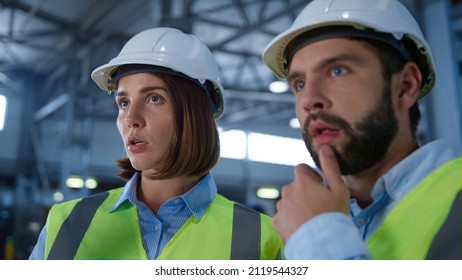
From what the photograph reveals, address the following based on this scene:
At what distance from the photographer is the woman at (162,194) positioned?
142cm

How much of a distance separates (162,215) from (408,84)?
0.87 meters

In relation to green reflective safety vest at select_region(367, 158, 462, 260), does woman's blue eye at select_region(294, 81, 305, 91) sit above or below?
above

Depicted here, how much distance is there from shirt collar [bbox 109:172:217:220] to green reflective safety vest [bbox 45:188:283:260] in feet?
0.07

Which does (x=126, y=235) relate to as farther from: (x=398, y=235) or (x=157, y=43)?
(x=398, y=235)

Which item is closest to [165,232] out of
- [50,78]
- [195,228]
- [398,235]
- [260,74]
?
[195,228]

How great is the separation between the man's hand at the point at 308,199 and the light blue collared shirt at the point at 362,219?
2 centimetres

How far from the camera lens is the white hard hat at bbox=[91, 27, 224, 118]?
4.99 ft

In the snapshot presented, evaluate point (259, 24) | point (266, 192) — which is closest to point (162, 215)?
point (259, 24)

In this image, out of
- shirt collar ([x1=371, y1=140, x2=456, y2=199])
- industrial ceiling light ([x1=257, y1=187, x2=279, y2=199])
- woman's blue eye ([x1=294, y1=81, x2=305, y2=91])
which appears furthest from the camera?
industrial ceiling light ([x1=257, y1=187, x2=279, y2=199])

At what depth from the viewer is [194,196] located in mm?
1517

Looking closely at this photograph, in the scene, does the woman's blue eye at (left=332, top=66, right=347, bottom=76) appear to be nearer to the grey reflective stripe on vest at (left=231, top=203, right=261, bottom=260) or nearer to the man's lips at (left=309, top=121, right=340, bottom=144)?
the man's lips at (left=309, top=121, right=340, bottom=144)

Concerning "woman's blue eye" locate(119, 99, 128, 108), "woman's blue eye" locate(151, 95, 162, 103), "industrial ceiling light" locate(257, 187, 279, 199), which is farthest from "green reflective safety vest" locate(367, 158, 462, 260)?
"industrial ceiling light" locate(257, 187, 279, 199)
